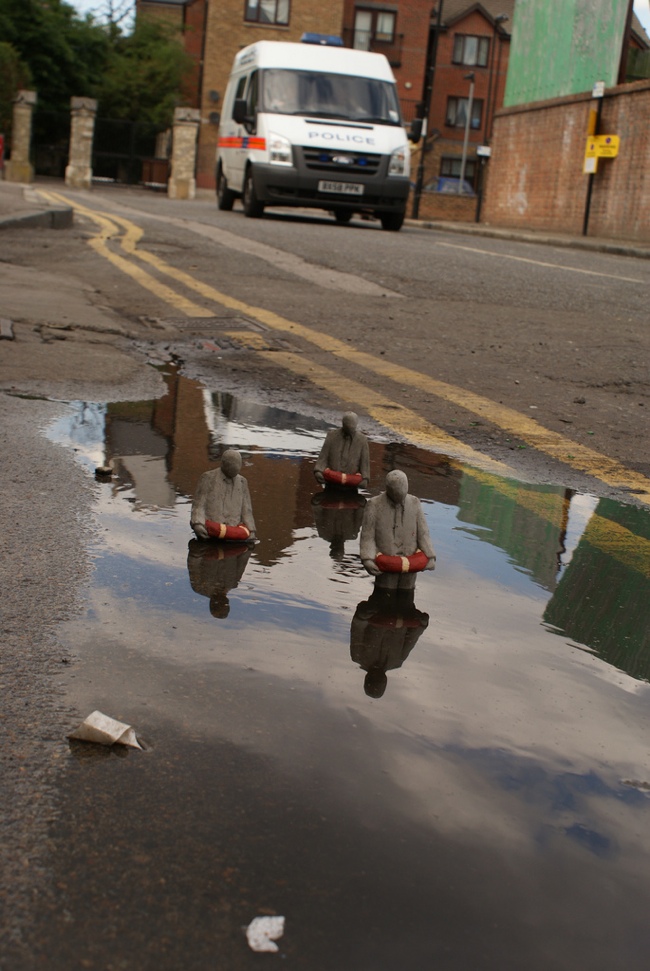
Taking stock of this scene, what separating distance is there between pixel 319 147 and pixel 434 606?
54.9ft

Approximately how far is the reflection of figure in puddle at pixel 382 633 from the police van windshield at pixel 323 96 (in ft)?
57.2

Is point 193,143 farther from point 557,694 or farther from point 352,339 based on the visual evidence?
point 557,694

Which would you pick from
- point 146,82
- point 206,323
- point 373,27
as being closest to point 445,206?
point 373,27

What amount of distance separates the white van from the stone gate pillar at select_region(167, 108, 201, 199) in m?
15.2

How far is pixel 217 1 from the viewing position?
161ft

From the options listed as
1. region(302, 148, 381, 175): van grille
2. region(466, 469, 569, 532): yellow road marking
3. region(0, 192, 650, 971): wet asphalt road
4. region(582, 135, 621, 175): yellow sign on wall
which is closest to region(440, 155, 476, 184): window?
region(582, 135, 621, 175): yellow sign on wall

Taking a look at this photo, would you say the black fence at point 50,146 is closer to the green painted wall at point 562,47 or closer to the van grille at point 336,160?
the green painted wall at point 562,47

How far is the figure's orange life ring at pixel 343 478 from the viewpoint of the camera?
3.93 m

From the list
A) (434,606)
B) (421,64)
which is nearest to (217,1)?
(421,64)

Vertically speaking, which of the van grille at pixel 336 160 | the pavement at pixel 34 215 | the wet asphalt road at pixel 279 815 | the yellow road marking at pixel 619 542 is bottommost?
the wet asphalt road at pixel 279 815

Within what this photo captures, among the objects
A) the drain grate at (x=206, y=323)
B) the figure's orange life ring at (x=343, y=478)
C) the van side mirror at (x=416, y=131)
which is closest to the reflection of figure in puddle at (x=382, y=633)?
the figure's orange life ring at (x=343, y=478)

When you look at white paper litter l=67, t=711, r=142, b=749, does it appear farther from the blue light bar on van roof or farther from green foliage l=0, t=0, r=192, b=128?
green foliage l=0, t=0, r=192, b=128

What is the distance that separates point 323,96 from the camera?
1941 cm

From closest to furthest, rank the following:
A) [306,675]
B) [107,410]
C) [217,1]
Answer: [306,675]
[107,410]
[217,1]
